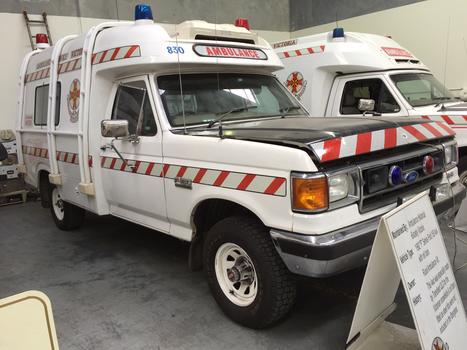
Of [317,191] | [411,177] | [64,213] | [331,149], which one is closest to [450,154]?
[411,177]

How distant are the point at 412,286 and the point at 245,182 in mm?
1226

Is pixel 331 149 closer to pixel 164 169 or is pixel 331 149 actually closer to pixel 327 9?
pixel 164 169

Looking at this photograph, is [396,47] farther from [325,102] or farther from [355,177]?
[355,177]

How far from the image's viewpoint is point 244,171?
2947 millimetres

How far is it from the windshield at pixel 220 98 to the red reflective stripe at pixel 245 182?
0.97 metres

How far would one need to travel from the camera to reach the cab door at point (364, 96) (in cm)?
600

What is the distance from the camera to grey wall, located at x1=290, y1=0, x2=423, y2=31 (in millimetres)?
9789

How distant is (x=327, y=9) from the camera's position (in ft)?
36.3

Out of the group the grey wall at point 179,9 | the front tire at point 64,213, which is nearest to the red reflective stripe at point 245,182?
the front tire at point 64,213

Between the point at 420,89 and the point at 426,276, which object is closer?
the point at 426,276

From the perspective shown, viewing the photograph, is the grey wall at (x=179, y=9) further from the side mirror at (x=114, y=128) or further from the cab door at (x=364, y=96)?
the side mirror at (x=114, y=128)

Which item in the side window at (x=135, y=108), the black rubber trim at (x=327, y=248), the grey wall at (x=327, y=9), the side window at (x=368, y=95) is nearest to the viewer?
the black rubber trim at (x=327, y=248)

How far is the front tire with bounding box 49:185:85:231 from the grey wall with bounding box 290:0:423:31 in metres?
7.97

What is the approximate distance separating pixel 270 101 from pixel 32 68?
383cm
